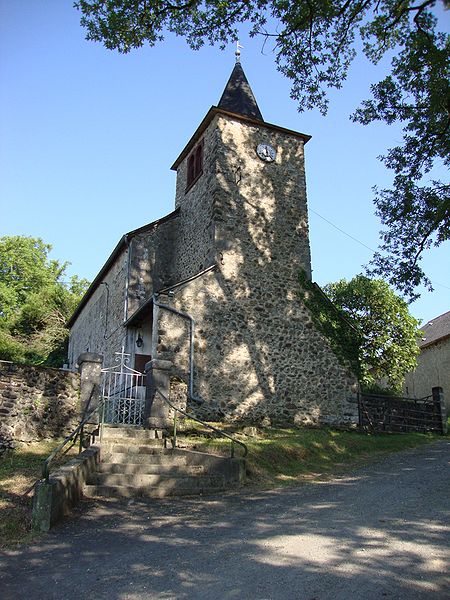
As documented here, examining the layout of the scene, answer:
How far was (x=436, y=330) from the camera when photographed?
2764 cm

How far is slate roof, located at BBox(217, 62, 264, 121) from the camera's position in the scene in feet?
62.4

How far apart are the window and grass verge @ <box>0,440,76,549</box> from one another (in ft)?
35.1

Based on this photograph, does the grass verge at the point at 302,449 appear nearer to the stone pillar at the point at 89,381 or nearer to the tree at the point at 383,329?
the stone pillar at the point at 89,381

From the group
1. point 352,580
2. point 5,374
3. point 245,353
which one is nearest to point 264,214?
point 245,353

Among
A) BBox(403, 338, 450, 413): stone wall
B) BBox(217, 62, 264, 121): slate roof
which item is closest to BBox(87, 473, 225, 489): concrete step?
BBox(217, 62, 264, 121): slate roof

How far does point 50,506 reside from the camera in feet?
21.7

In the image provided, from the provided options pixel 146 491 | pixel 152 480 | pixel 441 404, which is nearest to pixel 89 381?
pixel 152 480

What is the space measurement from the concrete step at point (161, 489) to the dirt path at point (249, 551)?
442mm

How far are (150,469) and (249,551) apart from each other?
3.96 m

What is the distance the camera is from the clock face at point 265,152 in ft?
58.1

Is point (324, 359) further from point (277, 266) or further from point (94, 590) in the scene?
point (94, 590)

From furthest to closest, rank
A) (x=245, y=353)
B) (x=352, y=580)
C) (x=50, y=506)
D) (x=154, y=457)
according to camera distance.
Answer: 1. (x=245, y=353)
2. (x=154, y=457)
3. (x=50, y=506)
4. (x=352, y=580)

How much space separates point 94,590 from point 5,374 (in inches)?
292

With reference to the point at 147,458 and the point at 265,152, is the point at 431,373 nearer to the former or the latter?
the point at 265,152
